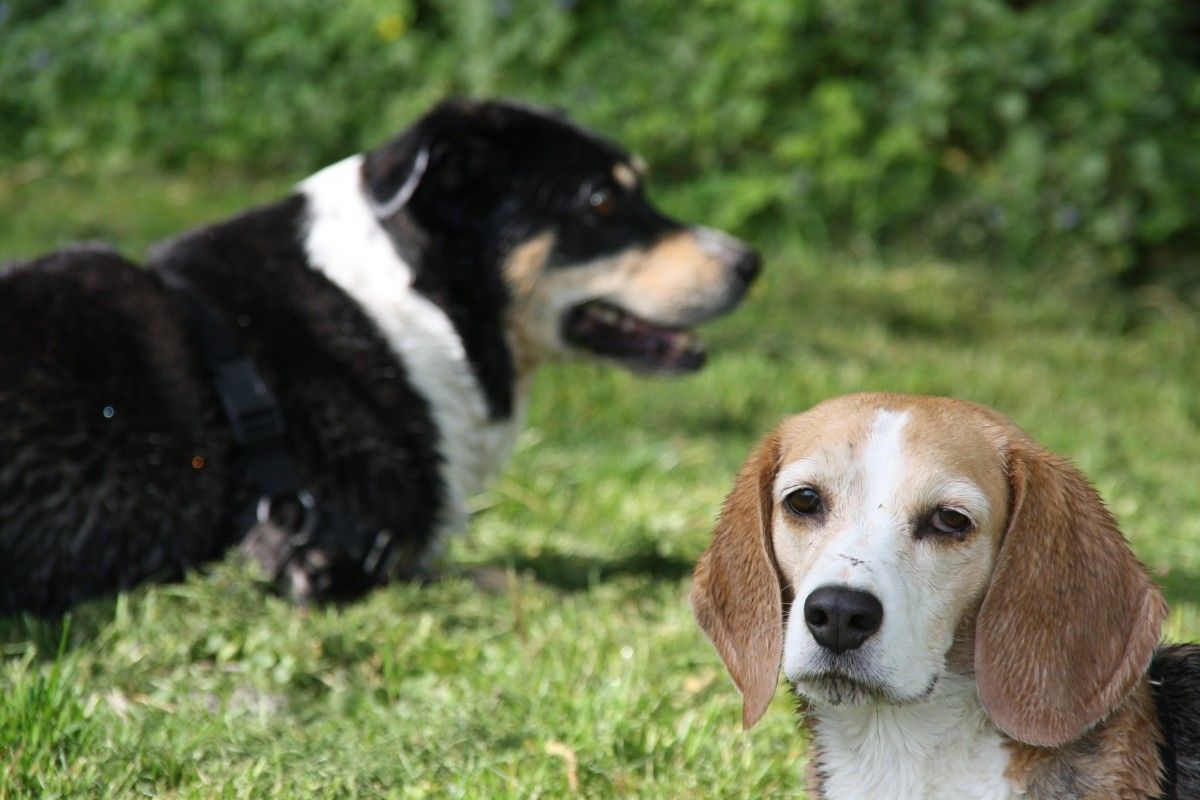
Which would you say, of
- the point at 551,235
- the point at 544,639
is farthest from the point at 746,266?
the point at 544,639

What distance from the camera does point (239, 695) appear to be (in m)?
3.58

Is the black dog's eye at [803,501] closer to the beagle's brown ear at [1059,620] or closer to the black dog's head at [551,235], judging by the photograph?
the beagle's brown ear at [1059,620]

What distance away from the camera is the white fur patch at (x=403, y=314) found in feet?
14.4

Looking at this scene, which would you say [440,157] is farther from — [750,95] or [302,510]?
[750,95]

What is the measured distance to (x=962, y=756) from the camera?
2.48m

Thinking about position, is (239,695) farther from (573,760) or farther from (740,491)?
(740,491)

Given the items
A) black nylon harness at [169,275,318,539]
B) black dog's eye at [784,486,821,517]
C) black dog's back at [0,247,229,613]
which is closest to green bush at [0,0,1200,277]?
black nylon harness at [169,275,318,539]

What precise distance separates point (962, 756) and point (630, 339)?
2.63 meters

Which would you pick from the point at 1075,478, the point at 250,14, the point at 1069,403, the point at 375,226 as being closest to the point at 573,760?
the point at 1075,478

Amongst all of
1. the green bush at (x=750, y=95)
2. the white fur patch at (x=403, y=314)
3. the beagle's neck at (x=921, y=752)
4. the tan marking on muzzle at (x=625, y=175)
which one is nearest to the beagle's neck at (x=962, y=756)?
the beagle's neck at (x=921, y=752)

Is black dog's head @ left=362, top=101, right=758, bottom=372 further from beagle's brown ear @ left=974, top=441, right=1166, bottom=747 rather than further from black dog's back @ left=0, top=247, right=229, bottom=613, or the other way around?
beagle's brown ear @ left=974, top=441, right=1166, bottom=747

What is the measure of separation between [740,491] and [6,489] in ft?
6.61

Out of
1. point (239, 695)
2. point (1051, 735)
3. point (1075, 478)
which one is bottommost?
point (239, 695)

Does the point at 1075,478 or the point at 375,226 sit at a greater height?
the point at 1075,478
